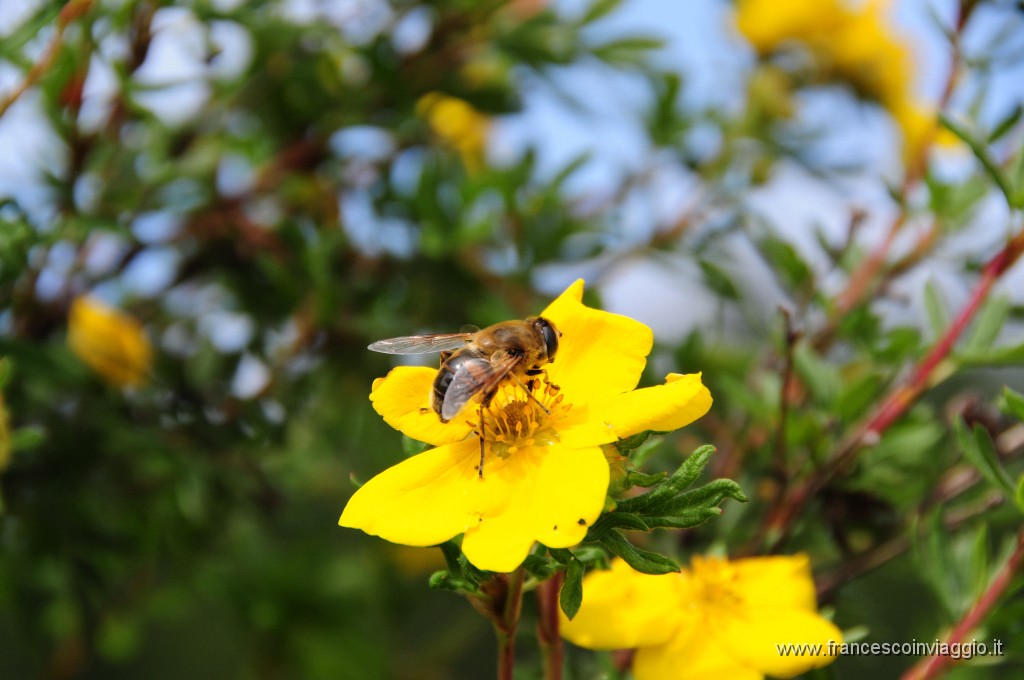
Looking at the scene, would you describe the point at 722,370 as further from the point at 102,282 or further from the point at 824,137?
the point at 102,282

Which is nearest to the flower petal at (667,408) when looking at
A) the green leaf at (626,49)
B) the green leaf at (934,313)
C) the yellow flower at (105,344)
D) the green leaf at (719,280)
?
the green leaf at (934,313)

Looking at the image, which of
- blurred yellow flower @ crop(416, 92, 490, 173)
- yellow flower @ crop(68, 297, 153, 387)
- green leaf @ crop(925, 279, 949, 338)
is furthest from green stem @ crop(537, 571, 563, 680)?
blurred yellow flower @ crop(416, 92, 490, 173)

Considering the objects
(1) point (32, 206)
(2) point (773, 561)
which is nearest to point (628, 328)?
(2) point (773, 561)

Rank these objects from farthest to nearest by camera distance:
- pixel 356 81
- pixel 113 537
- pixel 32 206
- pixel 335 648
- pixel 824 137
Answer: pixel 335 648 → pixel 824 137 → pixel 356 81 → pixel 113 537 → pixel 32 206

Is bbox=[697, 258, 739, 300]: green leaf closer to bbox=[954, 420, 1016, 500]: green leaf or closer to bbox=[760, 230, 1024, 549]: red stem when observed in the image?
bbox=[760, 230, 1024, 549]: red stem

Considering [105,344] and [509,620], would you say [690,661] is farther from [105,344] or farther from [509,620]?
[105,344]
